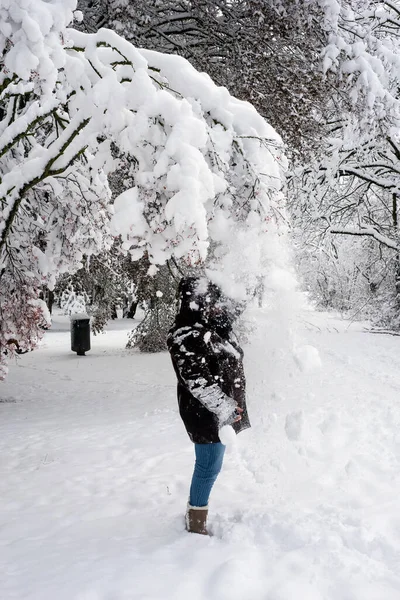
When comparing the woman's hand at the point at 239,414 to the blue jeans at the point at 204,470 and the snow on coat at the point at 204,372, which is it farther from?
the blue jeans at the point at 204,470

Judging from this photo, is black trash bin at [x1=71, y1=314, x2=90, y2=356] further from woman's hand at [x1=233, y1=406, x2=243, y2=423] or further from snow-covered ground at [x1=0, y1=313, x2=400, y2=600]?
woman's hand at [x1=233, y1=406, x2=243, y2=423]

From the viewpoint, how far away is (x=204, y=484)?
3215mm

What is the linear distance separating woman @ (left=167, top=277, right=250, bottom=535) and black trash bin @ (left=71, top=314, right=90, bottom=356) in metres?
12.5

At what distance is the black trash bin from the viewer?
1544 centimetres

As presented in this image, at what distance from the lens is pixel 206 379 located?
3131mm

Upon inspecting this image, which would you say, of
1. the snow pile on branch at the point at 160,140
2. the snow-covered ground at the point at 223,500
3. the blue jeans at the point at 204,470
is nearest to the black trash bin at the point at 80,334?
the snow-covered ground at the point at 223,500

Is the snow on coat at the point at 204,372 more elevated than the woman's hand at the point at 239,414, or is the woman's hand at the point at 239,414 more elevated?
the snow on coat at the point at 204,372

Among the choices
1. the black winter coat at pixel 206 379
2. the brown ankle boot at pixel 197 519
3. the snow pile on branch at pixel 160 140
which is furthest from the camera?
the brown ankle boot at pixel 197 519

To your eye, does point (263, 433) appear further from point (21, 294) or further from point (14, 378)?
point (14, 378)

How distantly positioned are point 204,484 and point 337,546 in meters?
0.84

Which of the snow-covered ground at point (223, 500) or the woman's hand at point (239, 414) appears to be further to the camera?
the woman's hand at point (239, 414)

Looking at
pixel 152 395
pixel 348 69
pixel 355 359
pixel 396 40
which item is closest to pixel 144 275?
pixel 152 395

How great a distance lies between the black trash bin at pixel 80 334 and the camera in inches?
608

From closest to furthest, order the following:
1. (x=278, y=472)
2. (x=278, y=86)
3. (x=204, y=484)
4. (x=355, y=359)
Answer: (x=204, y=484), (x=278, y=472), (x=278, y=86), (x=355, y=359)
